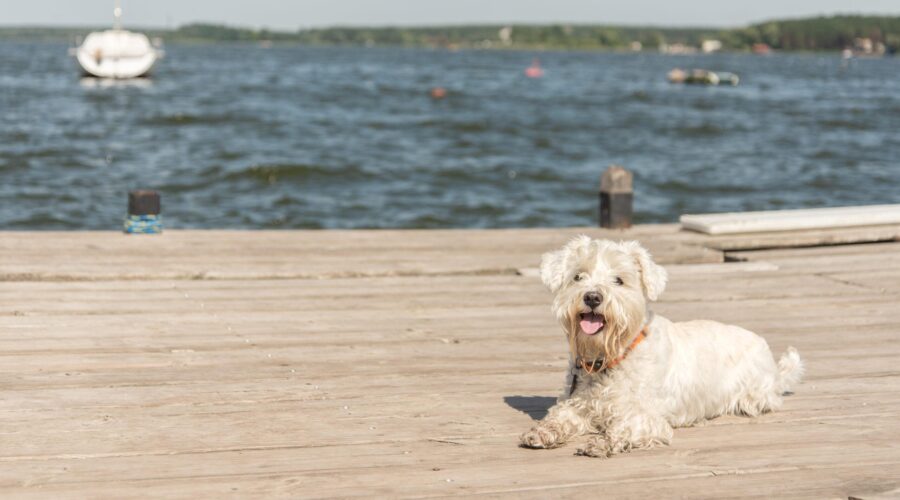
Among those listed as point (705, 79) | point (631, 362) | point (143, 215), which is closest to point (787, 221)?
point (143, 215)

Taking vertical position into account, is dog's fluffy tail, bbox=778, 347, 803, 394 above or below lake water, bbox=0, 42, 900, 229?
above

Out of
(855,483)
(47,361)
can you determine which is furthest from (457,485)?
(47,361)

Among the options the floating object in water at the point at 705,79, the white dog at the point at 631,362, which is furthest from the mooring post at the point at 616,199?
the floating object in water at the point at 705,79

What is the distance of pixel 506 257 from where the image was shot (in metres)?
10.2

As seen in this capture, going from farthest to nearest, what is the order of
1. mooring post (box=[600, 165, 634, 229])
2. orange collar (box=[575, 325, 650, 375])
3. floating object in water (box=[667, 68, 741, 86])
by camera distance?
floating object in water (box=[667, 68, 741, 86]) → mooring post (box=[600, 165, 634, 229]) → orange collar (box=[575, 325, 650, 375])

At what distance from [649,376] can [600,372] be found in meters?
0.21

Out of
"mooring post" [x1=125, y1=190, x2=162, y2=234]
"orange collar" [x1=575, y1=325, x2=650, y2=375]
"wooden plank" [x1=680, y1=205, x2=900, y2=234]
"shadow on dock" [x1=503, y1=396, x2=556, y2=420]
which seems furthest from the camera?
"wooden plank" [x1=680, y1=205, x2=900, y2=234]

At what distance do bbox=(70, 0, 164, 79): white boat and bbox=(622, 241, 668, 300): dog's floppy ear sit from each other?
7986 centimetres

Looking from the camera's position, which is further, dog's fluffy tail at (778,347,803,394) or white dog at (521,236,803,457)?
dog's fluffy tail at (778,347,803,394)

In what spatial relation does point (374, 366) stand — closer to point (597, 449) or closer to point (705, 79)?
point (597, 449)

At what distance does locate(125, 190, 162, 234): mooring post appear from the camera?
1050 centimetres

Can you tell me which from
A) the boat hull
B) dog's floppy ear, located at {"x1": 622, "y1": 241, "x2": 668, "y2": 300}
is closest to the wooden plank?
dog's floppy ear, located at {"x1": 622, "y1": 241, "x2": 668, "y2": 300}

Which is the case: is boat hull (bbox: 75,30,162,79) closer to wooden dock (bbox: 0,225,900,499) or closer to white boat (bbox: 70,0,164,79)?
white boat (bbox: 70,0,164,79)

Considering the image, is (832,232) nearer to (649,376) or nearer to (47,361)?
(649,376)
